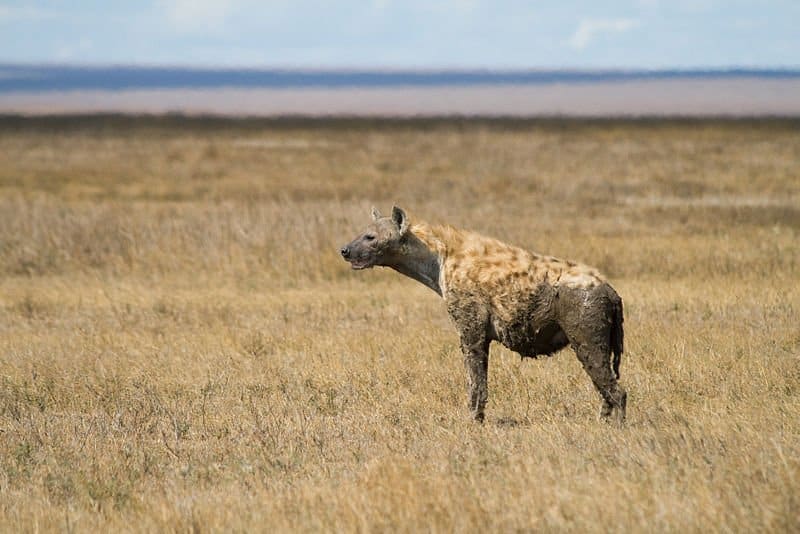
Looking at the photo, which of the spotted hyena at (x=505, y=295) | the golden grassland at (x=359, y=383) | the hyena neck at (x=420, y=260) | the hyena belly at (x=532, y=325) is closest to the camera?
the golden grassland at (x=359, y=383)

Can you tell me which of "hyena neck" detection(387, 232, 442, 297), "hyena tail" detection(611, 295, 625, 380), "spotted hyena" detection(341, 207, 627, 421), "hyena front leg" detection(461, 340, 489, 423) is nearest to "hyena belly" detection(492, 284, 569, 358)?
"spotted hyena" detection(341, 207, 627, 421)

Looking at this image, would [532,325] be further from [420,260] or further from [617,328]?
[420,260]

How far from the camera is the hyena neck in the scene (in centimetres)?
950

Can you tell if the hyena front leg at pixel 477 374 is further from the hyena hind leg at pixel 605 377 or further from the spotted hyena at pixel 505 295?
the hyena hind leg at pixel 605 377

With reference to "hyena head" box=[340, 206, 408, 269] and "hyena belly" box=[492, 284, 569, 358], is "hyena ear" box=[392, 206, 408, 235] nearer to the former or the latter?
"hyena head" box=[340, 206, 408, 269]

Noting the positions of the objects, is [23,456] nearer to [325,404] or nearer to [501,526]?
[325,404]

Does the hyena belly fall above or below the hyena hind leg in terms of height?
above

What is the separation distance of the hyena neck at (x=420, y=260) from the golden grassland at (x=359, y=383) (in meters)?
1.06

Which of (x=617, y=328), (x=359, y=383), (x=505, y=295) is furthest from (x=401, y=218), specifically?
(x=359, y=383)

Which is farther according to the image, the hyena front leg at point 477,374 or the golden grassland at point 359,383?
the hyena front leg at point 477,374

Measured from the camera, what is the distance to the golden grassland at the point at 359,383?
7219mm

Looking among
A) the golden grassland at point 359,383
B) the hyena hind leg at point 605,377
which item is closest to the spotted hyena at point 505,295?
the hyena hind leg at point 605,377

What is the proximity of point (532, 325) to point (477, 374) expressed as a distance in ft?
2.31

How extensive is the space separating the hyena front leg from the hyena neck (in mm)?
568
